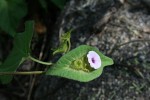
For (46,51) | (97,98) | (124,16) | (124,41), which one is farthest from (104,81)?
(46,51)

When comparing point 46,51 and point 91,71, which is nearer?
point 91,71

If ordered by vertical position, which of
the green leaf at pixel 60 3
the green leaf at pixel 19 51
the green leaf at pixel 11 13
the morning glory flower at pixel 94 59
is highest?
the green leaf at pixel 19 51

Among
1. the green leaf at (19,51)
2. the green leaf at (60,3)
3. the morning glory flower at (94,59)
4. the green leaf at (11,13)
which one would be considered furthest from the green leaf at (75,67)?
the green leaf at (60,3)

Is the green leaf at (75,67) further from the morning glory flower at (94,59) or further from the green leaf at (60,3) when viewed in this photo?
the green leaf at (60,3)

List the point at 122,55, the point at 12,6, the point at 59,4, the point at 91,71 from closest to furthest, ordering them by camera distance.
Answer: the point at 91,71 → the point at 122,55 → the point at 12,6 → the point at 59,4

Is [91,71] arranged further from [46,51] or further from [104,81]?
[46,51]

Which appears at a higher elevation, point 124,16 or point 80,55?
point 80,55
